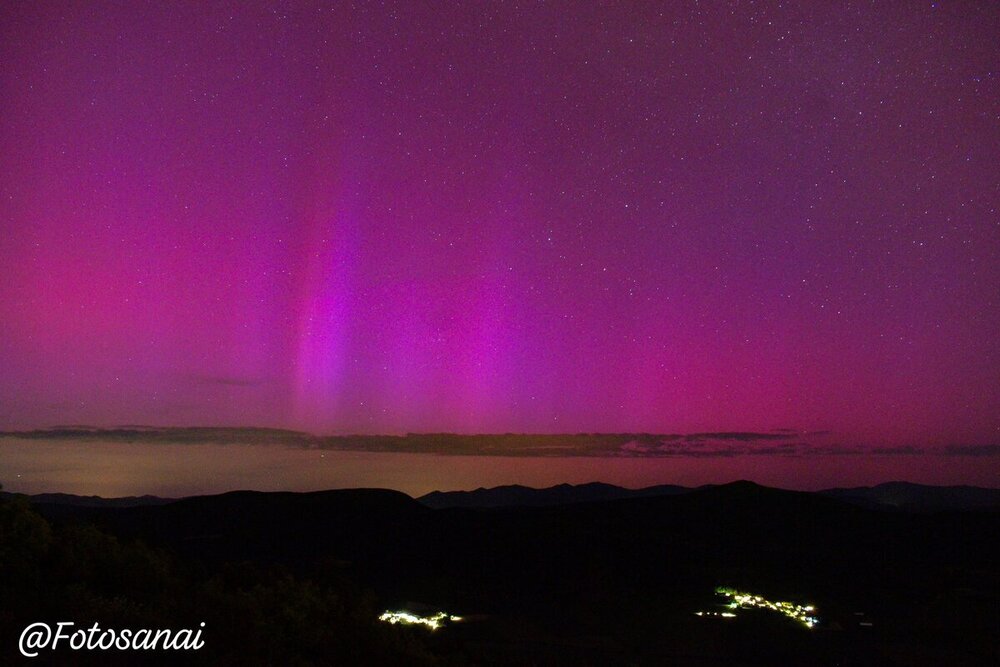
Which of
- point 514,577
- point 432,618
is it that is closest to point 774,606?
point 514,577

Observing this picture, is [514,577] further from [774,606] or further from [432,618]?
[774,606]

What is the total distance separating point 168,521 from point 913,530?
8550 cm

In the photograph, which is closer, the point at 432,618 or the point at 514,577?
the point at 432,618

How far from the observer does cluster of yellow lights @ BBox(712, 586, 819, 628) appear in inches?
2171

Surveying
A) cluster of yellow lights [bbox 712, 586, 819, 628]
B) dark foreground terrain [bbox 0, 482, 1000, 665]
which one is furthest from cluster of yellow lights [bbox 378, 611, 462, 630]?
cluster of yellow lights [bbox 712, 586, 819, 628]

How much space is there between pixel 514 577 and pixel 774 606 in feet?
71.1

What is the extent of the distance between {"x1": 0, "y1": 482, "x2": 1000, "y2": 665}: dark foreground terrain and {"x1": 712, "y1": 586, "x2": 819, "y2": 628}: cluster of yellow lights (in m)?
1.19

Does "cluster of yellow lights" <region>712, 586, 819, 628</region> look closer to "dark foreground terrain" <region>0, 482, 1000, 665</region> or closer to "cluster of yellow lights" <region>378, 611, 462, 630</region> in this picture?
"dark foreground terrain" <region>0, 482, 1000, 665</region>

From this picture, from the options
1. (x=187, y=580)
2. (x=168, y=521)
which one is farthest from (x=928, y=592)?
(x=168, y=521)

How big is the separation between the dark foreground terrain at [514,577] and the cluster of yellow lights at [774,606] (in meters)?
1.19

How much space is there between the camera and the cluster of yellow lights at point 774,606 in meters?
55.1

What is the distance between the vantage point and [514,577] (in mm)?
67438

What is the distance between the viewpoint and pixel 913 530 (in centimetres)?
9256

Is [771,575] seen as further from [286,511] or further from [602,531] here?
[286,511]
